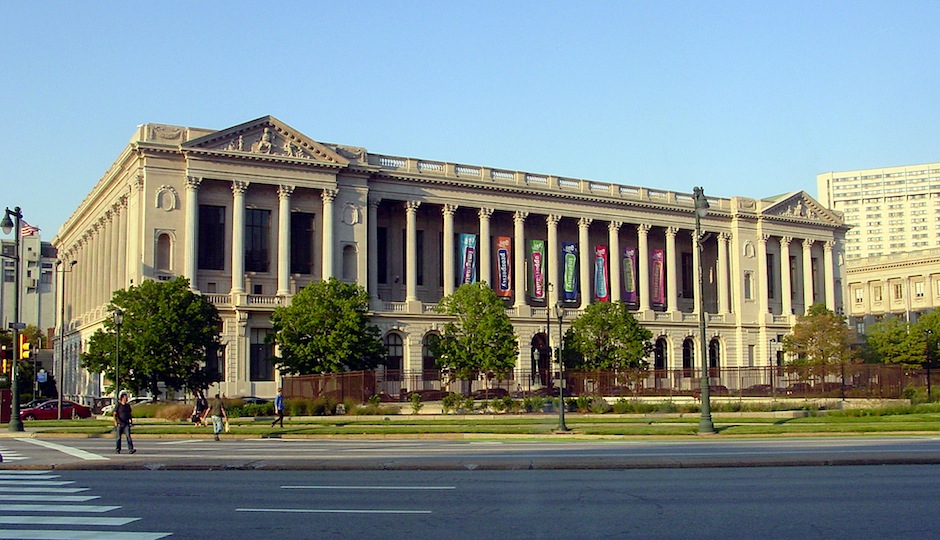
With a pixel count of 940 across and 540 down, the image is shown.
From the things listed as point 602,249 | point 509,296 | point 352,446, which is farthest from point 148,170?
point 352,446

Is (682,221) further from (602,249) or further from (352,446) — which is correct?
(352,446)

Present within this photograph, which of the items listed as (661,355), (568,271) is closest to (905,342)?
(661,355)

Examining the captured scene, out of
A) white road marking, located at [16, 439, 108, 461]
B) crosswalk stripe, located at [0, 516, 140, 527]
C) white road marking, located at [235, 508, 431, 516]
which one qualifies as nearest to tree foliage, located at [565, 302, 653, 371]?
white road marking, located at [16, 439, 108, 461]

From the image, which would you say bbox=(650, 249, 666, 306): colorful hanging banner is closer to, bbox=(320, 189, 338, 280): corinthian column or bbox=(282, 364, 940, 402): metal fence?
bbox=(320, 189, 338, 280): corinthian column

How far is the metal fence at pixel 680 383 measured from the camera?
203 ft

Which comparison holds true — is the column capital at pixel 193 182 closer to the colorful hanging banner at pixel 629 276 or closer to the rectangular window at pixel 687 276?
the colorful hanging banner at pixel 629 276

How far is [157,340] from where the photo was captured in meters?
69.7

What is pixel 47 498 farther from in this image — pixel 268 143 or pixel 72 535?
pixel 268 143

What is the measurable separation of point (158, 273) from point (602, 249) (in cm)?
4769

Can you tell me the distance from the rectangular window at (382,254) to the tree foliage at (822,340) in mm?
41041

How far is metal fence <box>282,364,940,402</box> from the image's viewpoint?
2432 inches

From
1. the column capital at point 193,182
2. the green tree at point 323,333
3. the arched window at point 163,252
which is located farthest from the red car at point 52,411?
the column capital at point 193,182

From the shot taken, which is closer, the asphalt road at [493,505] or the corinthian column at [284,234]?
the asphalt road at [493,505]

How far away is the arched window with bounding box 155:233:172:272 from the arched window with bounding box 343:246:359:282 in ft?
52.5
